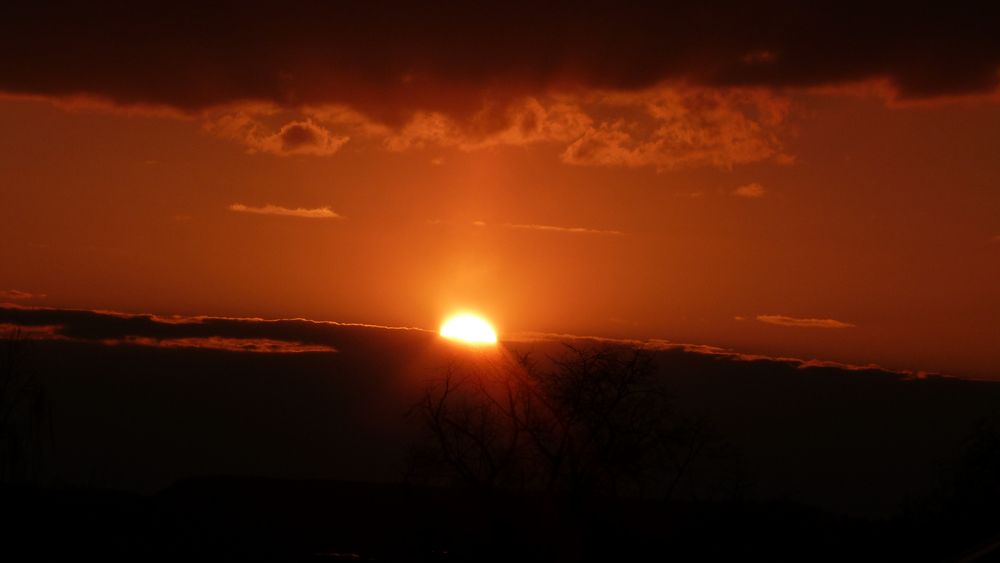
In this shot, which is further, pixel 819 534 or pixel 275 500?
pixel 275 500

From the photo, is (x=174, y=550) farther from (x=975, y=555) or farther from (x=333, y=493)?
(x=975, y=555)

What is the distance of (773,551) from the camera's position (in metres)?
34.2

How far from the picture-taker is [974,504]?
43.7 metres

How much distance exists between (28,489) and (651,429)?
20.5 metres

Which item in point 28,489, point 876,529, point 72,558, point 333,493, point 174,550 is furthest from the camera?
point 333,493

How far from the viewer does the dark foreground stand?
27688mm

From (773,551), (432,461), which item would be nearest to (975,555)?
(773,551)

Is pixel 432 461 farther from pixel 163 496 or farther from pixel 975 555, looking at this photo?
pixel 975 555

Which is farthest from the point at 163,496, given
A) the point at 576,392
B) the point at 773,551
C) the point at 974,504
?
the point at 974,504

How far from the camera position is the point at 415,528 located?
36344 mm

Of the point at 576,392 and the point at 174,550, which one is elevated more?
the point at 576,392

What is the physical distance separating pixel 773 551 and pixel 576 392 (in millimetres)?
8798

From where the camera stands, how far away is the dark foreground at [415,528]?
1090 inches

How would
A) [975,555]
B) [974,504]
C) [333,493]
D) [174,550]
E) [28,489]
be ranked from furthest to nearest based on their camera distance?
1. [974,504]
2. [333,493]
3. [28,489]
4. [174,550]
5. [975,555]
